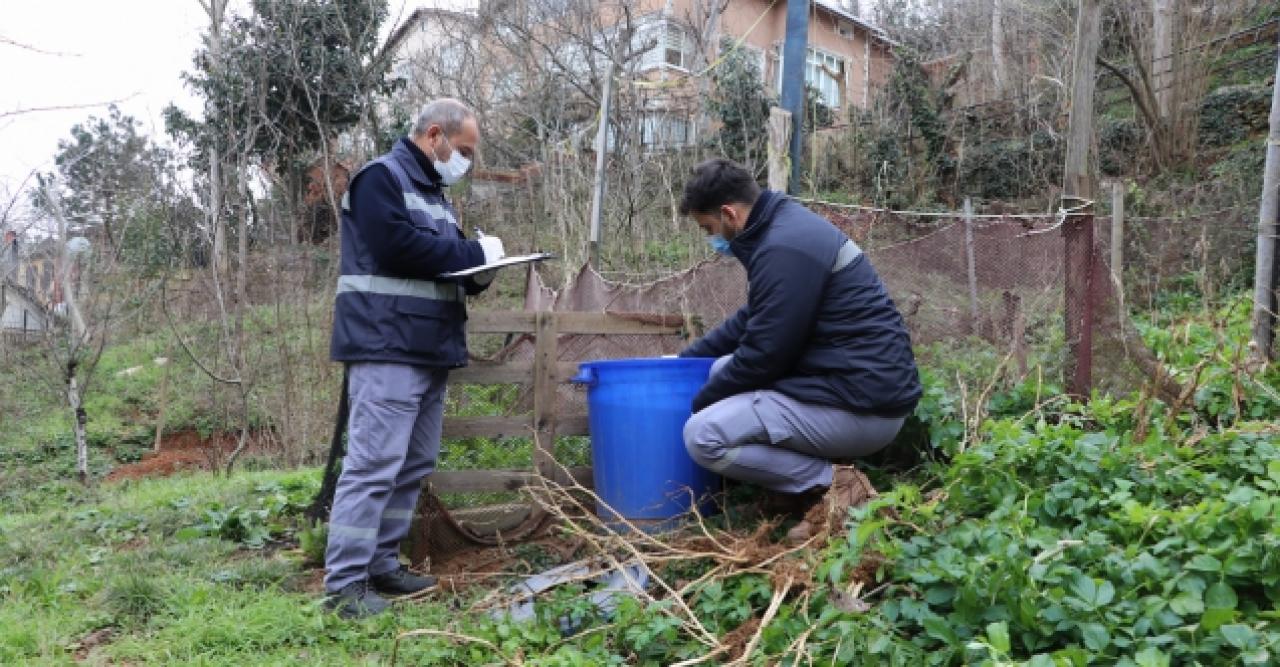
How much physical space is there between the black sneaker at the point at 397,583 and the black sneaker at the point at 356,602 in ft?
0.50

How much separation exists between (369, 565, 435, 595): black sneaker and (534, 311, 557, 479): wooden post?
28.3 inches

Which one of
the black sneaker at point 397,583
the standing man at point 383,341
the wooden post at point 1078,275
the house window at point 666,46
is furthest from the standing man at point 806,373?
the house window at point 666,46

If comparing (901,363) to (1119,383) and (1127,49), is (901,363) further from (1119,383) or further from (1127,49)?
(1127,49)

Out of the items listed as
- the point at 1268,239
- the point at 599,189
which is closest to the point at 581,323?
the point at 1268,239

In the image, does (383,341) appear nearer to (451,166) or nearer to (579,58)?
(451,166)

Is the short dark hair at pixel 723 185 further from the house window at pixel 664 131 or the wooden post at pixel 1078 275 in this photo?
the house window at pixel 664 131

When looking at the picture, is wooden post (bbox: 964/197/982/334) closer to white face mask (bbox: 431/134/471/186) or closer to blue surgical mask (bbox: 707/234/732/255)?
blue surgical mask (bbox: 707/234/732/255)

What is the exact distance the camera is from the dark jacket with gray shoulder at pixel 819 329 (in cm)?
316

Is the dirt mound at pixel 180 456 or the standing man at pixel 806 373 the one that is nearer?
the standing man at pixel 806 373

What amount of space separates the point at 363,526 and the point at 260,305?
688 cm

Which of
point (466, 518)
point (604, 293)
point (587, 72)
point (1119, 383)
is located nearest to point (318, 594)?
point (466, 518)

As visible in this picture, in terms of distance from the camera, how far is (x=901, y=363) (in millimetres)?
3246

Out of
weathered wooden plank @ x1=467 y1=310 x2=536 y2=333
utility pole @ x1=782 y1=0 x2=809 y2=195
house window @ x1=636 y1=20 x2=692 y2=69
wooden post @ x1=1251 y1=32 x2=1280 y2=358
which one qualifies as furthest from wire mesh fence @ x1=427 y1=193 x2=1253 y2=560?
house window @ x1=636 y1=20 x2=692 y2=69

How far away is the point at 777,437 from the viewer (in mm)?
3193
